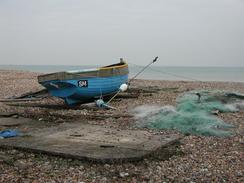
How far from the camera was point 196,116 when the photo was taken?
9.57 meters

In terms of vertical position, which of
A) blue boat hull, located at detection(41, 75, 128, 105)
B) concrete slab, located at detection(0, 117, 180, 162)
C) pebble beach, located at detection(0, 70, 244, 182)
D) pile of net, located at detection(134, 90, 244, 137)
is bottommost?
pebble beach, located at detection(0, 70, 244, 182)

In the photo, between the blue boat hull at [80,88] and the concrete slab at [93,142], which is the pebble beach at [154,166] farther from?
the blue boat hull at [80,88]

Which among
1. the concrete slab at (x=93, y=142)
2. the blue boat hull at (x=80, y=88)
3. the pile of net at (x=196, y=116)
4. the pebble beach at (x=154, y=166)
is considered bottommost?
the pebble beach at (x=154, y=166)

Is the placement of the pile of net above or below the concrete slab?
above

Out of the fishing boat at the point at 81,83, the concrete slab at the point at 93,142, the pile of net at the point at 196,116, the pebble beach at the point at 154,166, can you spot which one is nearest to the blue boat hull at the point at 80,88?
the fishing boat at the point at 81,83

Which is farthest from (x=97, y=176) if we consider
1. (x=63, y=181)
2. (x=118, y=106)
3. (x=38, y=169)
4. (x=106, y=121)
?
(x=118, y=106)

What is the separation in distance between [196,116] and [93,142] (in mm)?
3123

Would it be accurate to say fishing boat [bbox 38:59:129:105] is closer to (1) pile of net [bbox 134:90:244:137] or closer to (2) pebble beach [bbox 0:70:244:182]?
(1) pile of net [bbox 134:90:244:137]

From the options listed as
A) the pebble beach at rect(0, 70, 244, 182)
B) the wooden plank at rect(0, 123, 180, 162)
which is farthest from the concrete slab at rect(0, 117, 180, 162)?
the pebble beach at rect(0, 70, 244, 182)

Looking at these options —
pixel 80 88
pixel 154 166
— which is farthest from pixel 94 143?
pixel 80 88

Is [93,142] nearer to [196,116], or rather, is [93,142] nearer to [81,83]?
[196,116]

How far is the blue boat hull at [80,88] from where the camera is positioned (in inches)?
501

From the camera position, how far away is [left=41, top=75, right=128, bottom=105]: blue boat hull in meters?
12.7

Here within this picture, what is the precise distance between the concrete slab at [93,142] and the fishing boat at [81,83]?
12.0 feet
